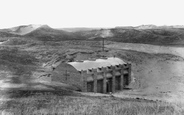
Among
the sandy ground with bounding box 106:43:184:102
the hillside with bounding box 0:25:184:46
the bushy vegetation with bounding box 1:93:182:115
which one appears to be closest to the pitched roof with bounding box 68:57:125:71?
the sandy ground with bounding box 106:43:184:102

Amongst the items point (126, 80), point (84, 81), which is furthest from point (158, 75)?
point (84, 81)

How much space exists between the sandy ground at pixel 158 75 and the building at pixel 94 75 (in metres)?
2.49

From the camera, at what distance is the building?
128 ft

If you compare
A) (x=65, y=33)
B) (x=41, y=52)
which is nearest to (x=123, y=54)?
(x=41, y=52)

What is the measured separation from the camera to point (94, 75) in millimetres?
40469

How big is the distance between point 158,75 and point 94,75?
17821 millimetres

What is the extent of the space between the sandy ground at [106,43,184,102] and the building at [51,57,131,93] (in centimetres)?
249

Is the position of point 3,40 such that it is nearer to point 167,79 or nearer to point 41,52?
point 41,52

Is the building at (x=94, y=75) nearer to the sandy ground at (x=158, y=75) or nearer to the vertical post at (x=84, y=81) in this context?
the vertical post at (x=84, y=81)

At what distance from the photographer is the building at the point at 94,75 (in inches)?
1533

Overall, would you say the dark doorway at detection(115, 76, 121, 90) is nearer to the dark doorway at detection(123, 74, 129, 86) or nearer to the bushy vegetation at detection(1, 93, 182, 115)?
the dark doorway at detection(123, 74, 129, 86)

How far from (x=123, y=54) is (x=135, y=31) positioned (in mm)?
27388

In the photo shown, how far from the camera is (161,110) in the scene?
30.5 metres

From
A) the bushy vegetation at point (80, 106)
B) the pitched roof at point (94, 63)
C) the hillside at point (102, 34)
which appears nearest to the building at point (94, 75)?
the pitched roof at point (94, 63)
